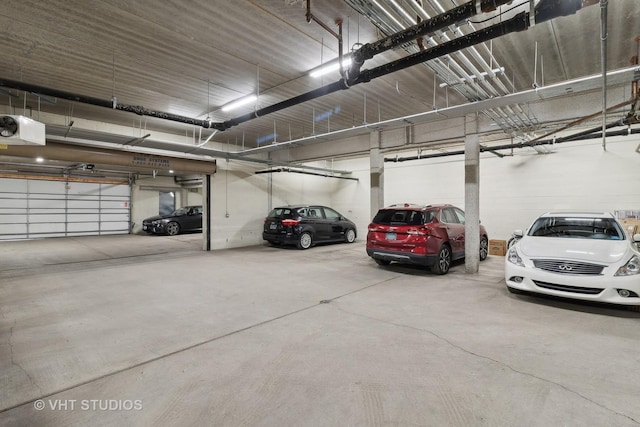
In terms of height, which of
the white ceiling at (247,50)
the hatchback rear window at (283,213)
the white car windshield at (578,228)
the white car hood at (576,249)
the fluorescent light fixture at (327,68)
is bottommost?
the white car hood at (576,249)

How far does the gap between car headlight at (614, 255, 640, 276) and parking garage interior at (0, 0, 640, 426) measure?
0.57 meters

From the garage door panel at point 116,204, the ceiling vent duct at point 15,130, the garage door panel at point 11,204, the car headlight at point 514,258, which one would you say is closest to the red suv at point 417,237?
the car headlight at point 514,258

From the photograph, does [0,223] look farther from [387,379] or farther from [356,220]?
[387,379]

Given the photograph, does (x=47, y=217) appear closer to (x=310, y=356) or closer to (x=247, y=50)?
(x=247, y=50)

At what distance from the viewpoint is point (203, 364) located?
2.67 metres

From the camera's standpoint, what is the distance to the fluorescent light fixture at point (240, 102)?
20.4 feet

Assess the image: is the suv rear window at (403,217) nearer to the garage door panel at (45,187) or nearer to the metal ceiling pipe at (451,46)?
the metal ceiling pipe at (451,46)

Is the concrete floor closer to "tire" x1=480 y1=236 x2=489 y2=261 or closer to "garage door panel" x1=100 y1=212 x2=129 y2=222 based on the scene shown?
"tire" x1=480 y1=236 x2=489 y2=261

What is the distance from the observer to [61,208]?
1409 centimetres

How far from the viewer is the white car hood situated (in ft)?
13.0

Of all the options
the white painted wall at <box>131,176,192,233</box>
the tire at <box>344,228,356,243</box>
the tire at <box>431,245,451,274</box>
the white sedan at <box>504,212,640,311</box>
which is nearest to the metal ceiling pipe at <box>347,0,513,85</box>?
the white sedan at <box>504,212,640,311</box>

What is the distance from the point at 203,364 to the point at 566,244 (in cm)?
506

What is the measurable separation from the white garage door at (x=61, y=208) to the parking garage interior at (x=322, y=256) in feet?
21.6

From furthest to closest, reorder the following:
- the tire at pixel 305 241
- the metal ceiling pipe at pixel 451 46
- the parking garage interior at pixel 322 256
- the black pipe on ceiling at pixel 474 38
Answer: the tire at pixel 305 241
the metal ceiling pipe at pixel 451 46
the black pipe on ceiling at pixel 474 38
the parking garage interior at pixel 322 256
